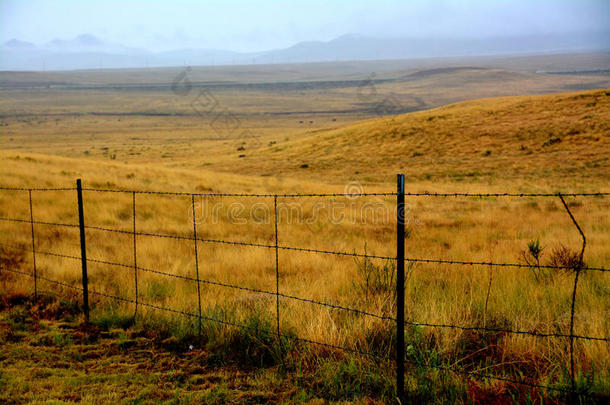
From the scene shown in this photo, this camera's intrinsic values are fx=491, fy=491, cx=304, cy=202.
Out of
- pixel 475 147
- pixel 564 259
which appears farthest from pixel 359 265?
pixel 475 147

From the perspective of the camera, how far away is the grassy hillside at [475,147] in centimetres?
3123

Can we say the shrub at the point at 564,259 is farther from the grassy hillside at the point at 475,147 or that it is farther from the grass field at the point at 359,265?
the grassy hillside at the point at 475,147

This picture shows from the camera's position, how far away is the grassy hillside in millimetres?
31234

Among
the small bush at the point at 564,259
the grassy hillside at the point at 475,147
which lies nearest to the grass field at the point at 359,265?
the small bush at the point at 564,259

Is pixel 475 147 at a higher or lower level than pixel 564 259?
higher

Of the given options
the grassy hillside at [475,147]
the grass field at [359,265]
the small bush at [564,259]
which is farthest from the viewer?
the grassy hillside at [475,147]

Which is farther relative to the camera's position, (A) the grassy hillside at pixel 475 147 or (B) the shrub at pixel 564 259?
(A) the grassy hillside at pixel 475 147

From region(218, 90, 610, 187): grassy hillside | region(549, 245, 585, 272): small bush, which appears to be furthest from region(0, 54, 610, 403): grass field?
region(218, 90, 610, 187): grassy hillside

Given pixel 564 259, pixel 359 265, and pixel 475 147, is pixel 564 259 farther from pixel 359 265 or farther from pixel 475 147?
pixel 475 147

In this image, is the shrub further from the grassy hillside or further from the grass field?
the grassy hillside

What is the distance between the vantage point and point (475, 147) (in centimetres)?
3866

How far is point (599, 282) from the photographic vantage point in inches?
290

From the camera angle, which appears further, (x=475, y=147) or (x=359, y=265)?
(x=475, y=147)

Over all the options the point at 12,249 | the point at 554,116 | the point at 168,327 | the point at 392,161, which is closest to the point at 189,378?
the point at 168,327
